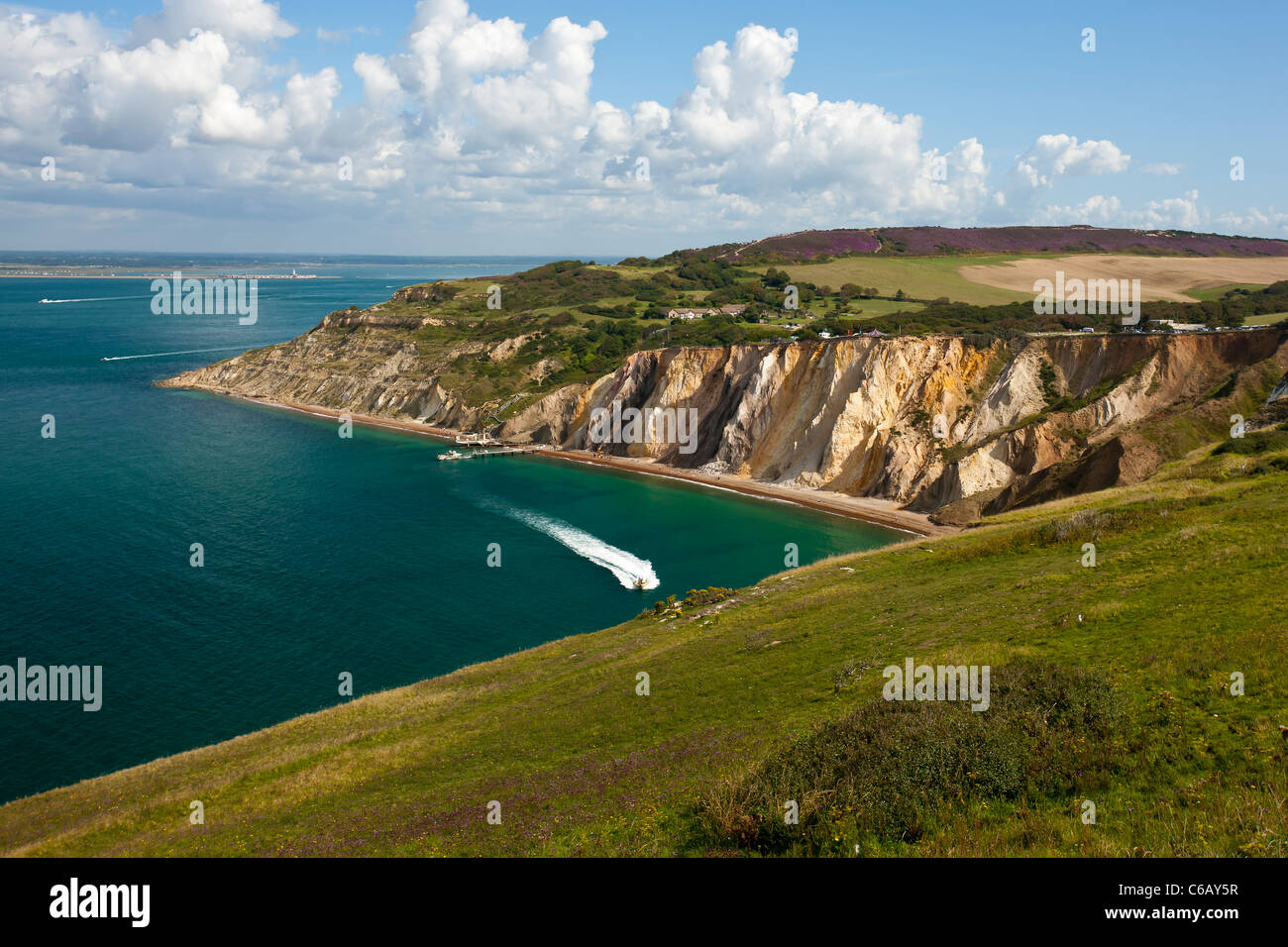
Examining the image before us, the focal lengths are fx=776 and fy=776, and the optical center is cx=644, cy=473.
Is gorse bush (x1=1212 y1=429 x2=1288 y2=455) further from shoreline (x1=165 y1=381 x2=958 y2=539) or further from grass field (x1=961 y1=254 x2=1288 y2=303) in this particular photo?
grass field (x1=961 y1=254 x2=1288 y2=303)

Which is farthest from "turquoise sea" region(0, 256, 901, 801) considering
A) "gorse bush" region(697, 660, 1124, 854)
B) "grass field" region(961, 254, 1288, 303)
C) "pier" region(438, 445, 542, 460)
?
"grass field" region(961, 254, 1288, 303)

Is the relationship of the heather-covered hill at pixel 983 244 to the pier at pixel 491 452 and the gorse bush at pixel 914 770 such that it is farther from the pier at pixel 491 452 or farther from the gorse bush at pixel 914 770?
the gorse bush at pixel 914 770

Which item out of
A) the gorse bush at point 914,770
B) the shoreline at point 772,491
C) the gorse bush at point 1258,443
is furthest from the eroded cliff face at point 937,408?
the gorse bush at point 914,770

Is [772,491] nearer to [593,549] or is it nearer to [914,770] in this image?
[593,549]

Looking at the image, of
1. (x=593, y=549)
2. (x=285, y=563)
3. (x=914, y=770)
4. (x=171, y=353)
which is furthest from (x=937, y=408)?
(x=171, y=353)
